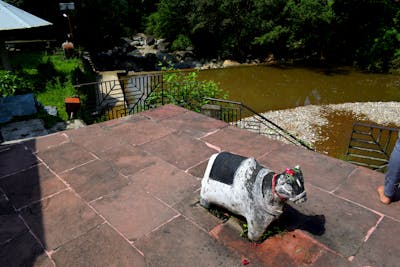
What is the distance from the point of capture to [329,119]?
1384cm

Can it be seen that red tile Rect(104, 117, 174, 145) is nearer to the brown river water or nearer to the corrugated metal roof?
the corrugated metal roof

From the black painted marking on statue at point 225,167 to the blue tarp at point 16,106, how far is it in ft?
22.5

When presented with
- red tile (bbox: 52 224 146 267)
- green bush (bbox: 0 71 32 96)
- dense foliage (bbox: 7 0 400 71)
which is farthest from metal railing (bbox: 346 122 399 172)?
dense foliage (bbox: 7 0 400 71)

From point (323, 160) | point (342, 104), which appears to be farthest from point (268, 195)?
point (342, 104)

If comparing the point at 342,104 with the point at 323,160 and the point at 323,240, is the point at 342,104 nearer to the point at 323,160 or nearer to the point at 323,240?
the point at 323,160

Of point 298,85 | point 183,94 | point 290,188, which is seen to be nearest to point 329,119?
point 298,85

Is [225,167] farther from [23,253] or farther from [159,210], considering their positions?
[23,253]

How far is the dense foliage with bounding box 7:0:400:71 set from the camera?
69.2 ft

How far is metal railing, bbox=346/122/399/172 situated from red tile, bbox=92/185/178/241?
3.40 meters

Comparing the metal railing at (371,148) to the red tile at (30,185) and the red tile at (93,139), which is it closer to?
the red tile at (93,139)

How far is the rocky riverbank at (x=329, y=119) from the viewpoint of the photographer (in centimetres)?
1205

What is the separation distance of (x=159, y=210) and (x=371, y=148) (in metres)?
10.7

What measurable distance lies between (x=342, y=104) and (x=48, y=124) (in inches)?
554

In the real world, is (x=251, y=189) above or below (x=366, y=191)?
above
